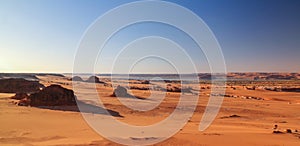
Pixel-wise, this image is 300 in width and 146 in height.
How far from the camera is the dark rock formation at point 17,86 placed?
84.7ft

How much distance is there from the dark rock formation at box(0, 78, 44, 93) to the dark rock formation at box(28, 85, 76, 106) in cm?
1014

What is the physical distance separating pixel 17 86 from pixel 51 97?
36.9 feet

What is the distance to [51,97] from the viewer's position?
17.0 metres

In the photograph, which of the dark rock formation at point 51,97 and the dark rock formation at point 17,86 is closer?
the dark rock formation at point 51,97

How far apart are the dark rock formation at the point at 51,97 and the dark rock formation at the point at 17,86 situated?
1014cm

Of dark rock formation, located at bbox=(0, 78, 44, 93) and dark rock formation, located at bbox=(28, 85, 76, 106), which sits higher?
dark rock formation, located at bbox=(0, 78, 44, 93)

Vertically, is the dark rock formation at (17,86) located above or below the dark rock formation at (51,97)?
above

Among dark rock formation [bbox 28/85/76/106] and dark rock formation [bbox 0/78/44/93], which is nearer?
dark rock formation [bbox 28/85/76/106]

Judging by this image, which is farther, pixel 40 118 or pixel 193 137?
pixel 40 118

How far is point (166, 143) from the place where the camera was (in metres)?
9.58

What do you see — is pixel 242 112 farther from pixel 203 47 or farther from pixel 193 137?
pixel 193 137

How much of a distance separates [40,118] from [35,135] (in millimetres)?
3224

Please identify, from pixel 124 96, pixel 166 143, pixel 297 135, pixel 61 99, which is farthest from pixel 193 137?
pixel 124 96

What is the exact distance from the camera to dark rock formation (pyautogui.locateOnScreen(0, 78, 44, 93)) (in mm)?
25828
